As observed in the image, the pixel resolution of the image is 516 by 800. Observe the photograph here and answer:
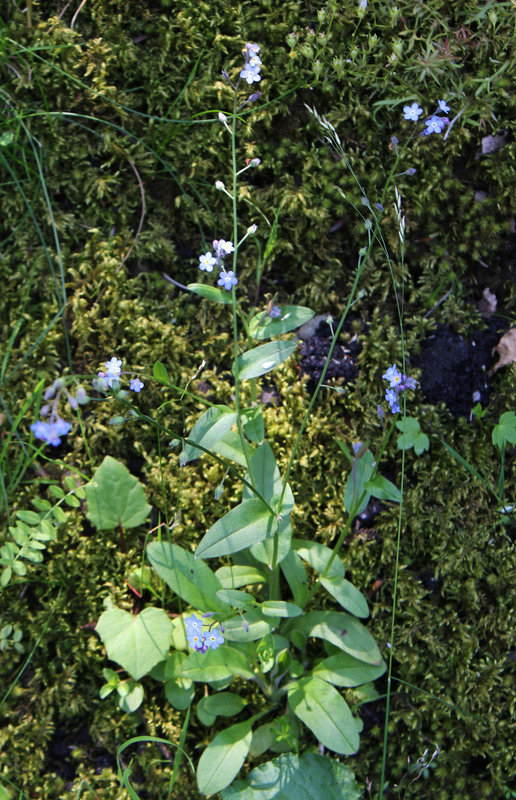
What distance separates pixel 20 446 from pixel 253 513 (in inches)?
51.6

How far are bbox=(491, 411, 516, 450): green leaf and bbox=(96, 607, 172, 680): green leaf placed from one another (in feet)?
5.41

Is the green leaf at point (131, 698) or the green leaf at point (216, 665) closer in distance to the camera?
the green leaf at point (216, 665)

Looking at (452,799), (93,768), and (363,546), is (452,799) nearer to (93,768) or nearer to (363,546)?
(363,546)

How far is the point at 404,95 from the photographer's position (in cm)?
300

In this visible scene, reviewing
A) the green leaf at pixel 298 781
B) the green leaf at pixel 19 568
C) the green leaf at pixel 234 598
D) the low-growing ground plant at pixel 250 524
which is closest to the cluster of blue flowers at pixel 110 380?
the low-growing ground plant at pixel 250 524

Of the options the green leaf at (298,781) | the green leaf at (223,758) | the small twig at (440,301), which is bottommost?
the green leaf at (298,781)

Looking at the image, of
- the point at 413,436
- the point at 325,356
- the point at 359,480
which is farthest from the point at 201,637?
the point at 325,356

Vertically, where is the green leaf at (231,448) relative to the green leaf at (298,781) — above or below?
above

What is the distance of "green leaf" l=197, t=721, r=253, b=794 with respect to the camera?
2473mm

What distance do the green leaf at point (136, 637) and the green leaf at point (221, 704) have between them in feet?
0.88

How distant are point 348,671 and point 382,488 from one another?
0.78 metres

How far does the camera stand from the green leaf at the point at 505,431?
9.59ft

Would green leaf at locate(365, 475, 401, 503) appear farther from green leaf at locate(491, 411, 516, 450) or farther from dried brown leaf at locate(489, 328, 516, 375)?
dried brown leaf at locate(489, 328, 516, 375)

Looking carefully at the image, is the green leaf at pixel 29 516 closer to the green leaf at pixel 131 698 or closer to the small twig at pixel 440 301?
the green leaf at pixel 131 698
